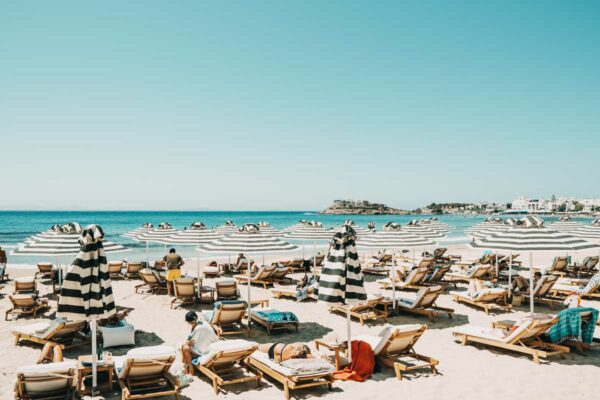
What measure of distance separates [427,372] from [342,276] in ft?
6.62

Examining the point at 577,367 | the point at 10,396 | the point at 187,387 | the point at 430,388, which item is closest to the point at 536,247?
the point at 577,367

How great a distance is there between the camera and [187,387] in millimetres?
6238

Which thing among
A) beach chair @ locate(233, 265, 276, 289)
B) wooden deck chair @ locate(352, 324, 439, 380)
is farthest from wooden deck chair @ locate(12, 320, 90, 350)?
beach chair @ locate(233, 265, 276, 289)

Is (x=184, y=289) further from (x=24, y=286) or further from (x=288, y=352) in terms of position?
(x=288, y=352)

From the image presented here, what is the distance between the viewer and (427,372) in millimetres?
6750

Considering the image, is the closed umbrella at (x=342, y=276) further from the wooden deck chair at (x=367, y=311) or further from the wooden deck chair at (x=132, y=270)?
the wooden deck chair at (x=132, y=270)

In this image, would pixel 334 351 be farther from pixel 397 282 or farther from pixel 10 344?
pixel 397 282

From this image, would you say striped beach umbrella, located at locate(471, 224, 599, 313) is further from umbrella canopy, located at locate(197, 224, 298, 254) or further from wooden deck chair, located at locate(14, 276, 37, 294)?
wooden deck chair, located at locate(14, 276, 37, 294)

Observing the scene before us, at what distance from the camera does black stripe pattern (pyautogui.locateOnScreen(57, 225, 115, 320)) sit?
559 centimetres

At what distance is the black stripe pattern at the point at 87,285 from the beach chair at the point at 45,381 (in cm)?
61

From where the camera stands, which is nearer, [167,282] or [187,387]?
[187,387]

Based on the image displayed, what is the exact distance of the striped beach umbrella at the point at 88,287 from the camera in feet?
18.4

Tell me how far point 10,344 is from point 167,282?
4.67 metres

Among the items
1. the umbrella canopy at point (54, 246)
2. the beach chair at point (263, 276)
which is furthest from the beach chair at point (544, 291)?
the umbrella canopy at point (54, 246)
